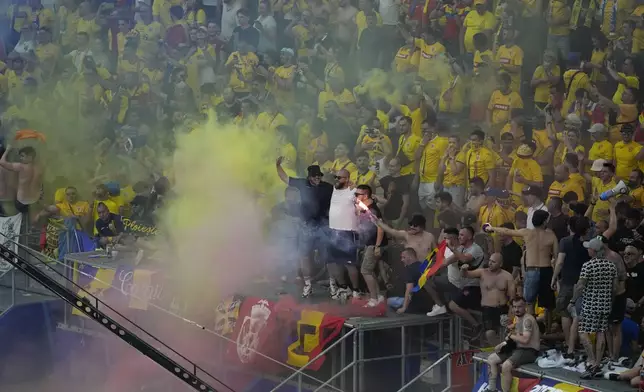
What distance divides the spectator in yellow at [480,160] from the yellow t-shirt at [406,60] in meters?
2.14

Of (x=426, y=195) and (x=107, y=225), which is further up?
(x=426, y=195)

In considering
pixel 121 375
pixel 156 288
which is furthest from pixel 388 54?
pixel 121 375

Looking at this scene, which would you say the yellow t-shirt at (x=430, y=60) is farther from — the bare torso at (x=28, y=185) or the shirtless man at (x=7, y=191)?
the shirtless man at (x=7, y=191)

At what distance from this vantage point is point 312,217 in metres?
11.9

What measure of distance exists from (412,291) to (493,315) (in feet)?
3.07

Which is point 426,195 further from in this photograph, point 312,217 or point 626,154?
point 626,154

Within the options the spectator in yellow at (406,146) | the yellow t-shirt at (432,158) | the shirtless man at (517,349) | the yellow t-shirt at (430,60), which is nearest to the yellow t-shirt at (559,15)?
the yellow t-shirt at (430,60)

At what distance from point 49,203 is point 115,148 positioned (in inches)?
60.0

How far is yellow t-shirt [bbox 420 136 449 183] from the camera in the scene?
39.9 ft

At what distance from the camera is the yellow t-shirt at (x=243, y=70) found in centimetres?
1600

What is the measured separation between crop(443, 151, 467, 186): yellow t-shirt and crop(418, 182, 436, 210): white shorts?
0.24 m

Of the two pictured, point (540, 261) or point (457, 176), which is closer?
point (540, 261)

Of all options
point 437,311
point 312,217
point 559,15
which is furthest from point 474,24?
point 437,311

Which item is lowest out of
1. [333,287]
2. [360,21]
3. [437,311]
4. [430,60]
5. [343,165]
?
[437,311]
